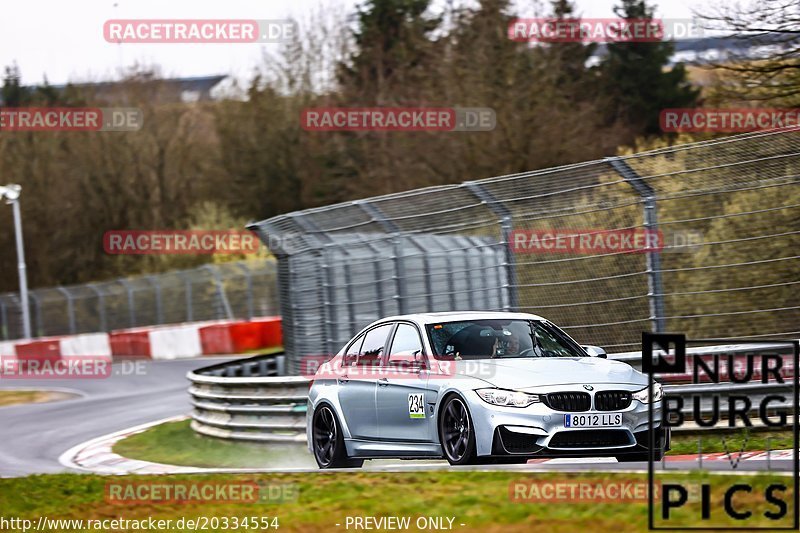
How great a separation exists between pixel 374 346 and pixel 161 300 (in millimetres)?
30553

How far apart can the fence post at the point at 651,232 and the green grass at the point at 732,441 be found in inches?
42.4

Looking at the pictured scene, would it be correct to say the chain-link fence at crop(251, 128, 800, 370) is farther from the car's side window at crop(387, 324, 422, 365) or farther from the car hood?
the car's side window at crop(387, 324, 422, 365)

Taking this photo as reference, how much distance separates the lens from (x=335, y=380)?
11.7m

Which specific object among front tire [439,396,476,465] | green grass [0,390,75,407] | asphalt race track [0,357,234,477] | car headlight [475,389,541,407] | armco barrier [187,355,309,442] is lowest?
green grass [0,390,75,407]

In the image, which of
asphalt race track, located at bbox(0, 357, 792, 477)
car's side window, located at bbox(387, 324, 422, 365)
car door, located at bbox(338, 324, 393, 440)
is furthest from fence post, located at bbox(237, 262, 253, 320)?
car's side window, located at bbox(387, 324, 422, 365)

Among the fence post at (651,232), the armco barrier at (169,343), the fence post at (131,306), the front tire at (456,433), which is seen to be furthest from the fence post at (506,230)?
the fence post at (131,306)

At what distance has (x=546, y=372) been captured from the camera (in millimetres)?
9797

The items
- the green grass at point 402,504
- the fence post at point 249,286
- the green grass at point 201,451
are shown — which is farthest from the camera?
the fence post at point 249,286

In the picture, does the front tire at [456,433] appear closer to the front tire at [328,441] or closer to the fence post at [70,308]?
the front tire at [328,441]

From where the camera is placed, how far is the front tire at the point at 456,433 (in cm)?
971

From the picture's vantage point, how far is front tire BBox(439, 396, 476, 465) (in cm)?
971

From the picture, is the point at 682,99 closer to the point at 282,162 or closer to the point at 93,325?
the point at 282,162

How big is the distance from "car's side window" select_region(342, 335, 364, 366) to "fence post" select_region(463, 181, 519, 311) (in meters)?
2.55

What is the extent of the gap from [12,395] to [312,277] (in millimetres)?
13944
